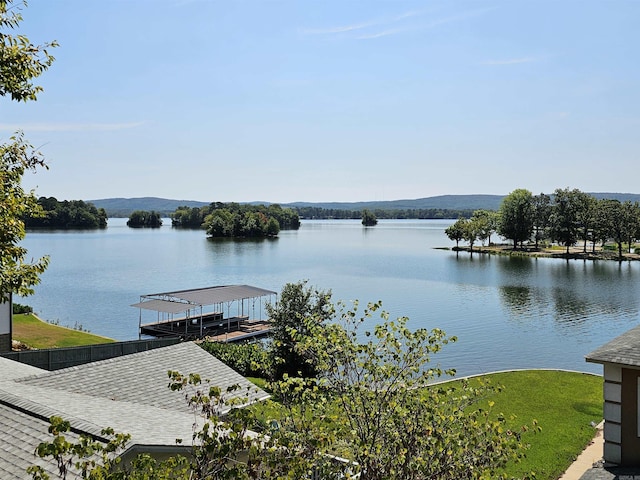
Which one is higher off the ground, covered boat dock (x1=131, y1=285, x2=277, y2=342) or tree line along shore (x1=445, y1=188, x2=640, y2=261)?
tree line along shore (x1=445, y1=188, x2=640, y2=261)

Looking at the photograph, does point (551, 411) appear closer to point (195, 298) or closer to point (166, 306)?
point (195, 298)

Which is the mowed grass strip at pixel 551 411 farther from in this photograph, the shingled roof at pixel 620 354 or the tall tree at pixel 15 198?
the tall tree at pixel 15 198

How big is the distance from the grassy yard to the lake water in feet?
13.7

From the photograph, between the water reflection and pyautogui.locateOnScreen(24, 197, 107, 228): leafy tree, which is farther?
pyautogui.locateOnScreen(24, 197, 107, 228): leafy tree

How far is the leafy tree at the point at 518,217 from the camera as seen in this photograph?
91.4 metres

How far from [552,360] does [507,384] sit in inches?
298

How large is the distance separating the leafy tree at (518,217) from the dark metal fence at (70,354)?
8115 centimetres

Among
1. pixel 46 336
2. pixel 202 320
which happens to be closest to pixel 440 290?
pixel 202 320

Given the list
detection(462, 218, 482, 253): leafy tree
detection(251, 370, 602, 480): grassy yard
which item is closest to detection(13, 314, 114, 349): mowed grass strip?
detection(251, 370, 602, 480): grassy yard

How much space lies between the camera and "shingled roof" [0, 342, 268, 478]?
752cm

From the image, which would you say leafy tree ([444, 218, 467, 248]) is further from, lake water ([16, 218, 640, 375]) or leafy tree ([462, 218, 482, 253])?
lake water ([16, 218, 640, 375])

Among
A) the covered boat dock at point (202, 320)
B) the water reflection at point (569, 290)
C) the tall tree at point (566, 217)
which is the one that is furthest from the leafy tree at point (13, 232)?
the tall tree at point (566, 217)

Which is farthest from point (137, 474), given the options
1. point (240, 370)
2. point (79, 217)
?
point (79, 217)

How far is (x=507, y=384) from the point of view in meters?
19.2
